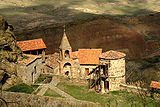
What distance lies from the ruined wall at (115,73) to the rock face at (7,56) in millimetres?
14794

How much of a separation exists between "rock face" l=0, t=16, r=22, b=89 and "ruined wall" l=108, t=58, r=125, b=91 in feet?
48.5

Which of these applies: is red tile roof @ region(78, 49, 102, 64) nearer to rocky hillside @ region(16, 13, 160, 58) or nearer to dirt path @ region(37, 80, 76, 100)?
dirt path @ region(37, 80, 76, 100)

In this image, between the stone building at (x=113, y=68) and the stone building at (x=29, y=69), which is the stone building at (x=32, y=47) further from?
the stone building at (x=113, y=68)

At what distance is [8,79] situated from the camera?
993 inches

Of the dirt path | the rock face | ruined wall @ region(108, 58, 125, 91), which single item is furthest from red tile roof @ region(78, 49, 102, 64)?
the rock face

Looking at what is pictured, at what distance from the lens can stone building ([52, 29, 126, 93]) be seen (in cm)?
3033

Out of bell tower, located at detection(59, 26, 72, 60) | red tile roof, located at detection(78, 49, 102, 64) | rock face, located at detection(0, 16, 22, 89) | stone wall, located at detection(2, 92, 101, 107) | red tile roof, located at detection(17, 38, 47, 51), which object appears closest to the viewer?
stone wall, located at detection(2, 92, 101, 107)

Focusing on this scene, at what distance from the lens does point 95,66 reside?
34.4m

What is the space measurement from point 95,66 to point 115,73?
5015 mm

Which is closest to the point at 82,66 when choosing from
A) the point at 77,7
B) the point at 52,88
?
the point at 52,88

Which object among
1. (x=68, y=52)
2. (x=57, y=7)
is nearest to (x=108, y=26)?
(x=68, y=52)

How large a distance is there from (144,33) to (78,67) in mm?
49444

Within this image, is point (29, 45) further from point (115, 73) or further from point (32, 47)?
point (115, 73)

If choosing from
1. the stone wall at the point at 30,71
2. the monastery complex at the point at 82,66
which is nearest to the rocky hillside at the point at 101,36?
the monastery complex at the point at 82,66
